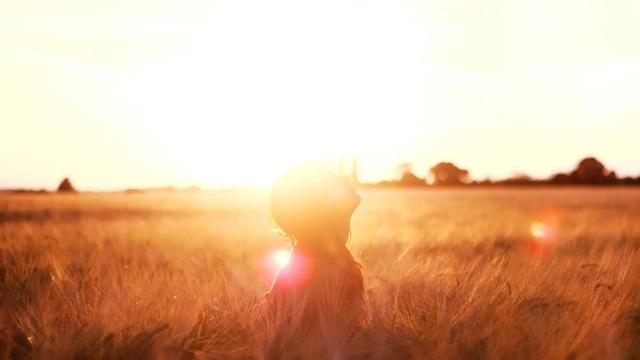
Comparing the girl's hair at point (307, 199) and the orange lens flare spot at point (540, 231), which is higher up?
the girl's hair at point (307, 199)

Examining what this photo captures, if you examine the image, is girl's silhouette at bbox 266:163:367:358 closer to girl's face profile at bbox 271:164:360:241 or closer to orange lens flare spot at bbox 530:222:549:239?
girl's face profile at bbox 271:164:360:241

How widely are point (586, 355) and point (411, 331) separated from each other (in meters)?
0.70

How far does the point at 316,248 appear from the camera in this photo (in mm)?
3947

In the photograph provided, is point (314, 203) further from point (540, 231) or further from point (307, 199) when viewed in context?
point (540, 231)

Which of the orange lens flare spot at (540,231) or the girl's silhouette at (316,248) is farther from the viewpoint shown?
the orange lens flare spot at (540,231)

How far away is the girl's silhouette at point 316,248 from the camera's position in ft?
12.6

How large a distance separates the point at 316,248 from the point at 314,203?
0.22 m

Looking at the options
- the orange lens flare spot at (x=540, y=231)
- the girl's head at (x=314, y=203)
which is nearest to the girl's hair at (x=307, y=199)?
the girl's head at (x=314, y=203)

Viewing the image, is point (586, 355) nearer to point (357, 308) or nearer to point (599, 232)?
point (357, 308)

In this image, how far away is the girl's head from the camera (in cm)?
387

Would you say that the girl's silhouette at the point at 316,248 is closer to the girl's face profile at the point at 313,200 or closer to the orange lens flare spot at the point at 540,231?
the girl's face profile at the point at 313,200

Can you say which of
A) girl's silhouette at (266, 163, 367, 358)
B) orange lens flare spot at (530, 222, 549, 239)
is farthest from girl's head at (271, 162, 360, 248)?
orange lens flare spot at (530, 222, 549, 239)

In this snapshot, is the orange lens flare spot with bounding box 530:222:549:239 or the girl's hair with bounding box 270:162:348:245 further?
the orange lens flare spot with bounding box 530:222:549:239

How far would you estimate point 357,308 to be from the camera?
3.82m
